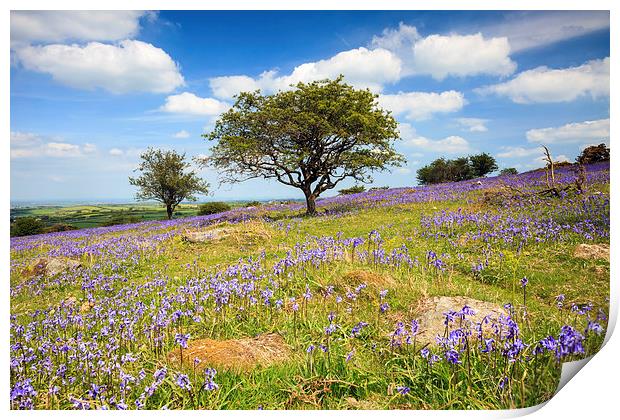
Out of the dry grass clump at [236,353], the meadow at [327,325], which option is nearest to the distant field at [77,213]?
the meadow at [327,325]

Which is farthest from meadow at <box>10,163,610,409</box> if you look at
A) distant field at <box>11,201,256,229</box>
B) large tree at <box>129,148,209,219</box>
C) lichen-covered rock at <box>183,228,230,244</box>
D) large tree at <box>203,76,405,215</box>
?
large tree at <box>129,148,209,219</box>

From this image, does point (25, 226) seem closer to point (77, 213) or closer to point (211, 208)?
point (77, 213)

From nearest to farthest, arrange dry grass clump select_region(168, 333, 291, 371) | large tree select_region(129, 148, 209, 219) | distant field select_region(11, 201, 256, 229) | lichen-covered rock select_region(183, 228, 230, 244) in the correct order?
dry grass clump select_region(168, 333, 291, 371) < distant field select_region(11, 201, 256, 229) < lichen-covered rock select_region(183, 228, 230, 244) < large tree select_region(129, 148, 209, 219)

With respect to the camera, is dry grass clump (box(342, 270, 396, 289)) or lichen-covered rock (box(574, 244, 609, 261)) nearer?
dry grass clump (box(342, 270, 396, 289))

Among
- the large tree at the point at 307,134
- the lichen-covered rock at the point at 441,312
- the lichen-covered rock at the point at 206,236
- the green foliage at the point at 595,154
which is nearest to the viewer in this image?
the lichen-covered rock at the point at 441,312

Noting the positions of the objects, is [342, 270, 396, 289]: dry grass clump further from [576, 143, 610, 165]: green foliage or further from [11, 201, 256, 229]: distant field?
[11, 201, 256, 229]: distant field

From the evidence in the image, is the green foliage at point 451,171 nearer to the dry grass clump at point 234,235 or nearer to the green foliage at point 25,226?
the dry grass clump at point 234,235

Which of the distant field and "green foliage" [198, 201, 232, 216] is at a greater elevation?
the distant field

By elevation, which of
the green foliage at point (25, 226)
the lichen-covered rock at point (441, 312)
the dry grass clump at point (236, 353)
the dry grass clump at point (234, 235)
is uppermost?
the green foliage at point (25, 226)
